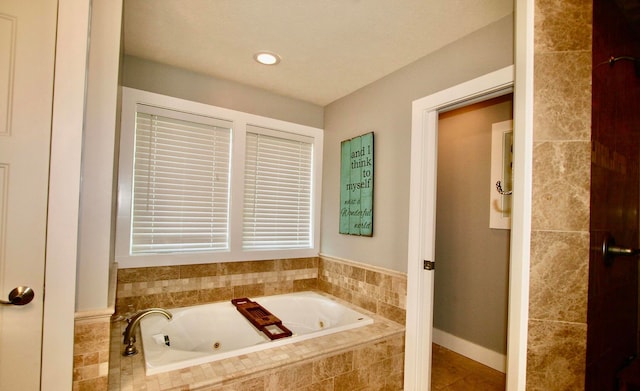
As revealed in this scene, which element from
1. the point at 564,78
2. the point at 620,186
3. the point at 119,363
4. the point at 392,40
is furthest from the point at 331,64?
the point at 119,363

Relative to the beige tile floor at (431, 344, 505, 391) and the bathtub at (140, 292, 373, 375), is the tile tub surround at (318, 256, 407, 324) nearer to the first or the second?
the bathtub at (140, 292, 373, 375)

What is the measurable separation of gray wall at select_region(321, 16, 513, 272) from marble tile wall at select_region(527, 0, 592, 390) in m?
0.39

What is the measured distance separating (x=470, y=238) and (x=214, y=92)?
266cm

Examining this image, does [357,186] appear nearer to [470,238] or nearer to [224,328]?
[470,238]

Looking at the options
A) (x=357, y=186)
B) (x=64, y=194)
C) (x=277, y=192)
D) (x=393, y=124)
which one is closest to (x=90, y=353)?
(x=64, y=194)

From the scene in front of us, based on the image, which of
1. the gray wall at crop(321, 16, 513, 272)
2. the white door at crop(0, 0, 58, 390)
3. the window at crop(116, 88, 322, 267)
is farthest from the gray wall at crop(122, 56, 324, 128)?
the white door at crop(0, 0, 58, 390)

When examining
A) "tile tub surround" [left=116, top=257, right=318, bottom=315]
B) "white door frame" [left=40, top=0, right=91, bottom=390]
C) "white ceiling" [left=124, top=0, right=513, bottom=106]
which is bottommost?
"tile tub surround" [left=116, top=257, right=318, bottom=315]

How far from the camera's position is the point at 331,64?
2.28m

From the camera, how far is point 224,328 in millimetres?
2338

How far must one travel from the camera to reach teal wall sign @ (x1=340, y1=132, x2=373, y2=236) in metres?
2.51

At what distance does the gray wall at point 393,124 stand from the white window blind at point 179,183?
40.1 inches

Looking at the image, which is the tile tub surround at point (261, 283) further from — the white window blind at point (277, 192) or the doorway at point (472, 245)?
the doorway at point (472, 245)

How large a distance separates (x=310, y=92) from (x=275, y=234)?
138 cm

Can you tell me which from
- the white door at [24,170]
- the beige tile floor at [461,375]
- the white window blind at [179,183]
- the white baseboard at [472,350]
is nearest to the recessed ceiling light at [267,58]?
the white window blind at [179,183]
